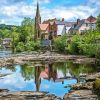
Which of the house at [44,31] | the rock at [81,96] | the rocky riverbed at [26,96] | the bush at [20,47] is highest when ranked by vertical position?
the house at [44,31]

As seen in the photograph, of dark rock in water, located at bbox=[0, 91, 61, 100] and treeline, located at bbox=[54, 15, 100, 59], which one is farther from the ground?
treeline, located at bbox=[54, 15, 100, 59]

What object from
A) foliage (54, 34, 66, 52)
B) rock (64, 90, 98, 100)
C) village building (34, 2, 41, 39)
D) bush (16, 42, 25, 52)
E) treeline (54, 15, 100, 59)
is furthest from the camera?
village building (34, 2, 41, 39)

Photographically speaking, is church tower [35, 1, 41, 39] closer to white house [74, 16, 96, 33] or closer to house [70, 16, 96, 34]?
house [70, 16, 96, 34]

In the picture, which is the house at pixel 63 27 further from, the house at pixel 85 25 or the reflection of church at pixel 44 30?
the house at pixel 85 25

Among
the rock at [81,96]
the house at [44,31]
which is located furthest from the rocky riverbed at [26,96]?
the house at [44,31]

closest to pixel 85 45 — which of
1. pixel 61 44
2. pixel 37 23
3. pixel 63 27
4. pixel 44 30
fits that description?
pixel 61 44

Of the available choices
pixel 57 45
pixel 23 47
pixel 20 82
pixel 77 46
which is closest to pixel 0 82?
pixel 20 82

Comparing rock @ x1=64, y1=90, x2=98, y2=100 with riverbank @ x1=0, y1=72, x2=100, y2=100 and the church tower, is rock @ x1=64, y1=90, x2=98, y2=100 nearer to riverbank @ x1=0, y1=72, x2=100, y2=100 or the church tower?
riverbank @ x1=0, y1=72, x2=100, y2=100

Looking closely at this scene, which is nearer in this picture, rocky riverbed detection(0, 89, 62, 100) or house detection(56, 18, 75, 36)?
rocky riverbed detection(0, 89, 62, 100)

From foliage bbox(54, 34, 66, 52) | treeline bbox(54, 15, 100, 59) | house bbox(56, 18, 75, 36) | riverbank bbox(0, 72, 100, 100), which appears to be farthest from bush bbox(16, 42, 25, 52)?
riverbank bbox(0, 72, 100, 100)

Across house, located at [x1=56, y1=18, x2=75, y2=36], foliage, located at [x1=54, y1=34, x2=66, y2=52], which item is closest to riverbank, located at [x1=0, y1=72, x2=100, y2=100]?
foliage, located at [x1=54, y1=34, x2=66, y2=52]

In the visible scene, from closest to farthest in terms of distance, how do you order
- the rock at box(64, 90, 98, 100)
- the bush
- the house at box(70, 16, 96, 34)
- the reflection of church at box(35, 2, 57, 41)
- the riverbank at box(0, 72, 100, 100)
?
the rock at box(64, 90, 98, 100) → the riverbank at box(0, 72, 100, 100) → the house at box(70, 16, 96, 34) → the bush → the reflection of church at box(35, 2, 57, 41)

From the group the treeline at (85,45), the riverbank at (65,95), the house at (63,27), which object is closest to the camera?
the riverbank at (65,95)

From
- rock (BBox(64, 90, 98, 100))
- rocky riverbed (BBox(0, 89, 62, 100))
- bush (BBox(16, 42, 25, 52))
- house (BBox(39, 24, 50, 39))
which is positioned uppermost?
house (BBox(39, 24, 50, 39))
